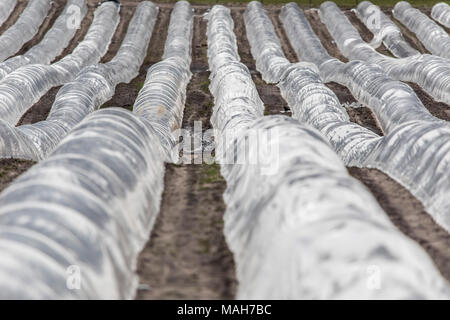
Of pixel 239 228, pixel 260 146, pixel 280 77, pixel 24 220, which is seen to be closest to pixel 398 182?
pixel 260 146

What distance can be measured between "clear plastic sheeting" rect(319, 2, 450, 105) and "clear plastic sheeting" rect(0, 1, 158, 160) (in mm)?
18281

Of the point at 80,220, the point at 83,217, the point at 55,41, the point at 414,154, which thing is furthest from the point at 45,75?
the point at 80,220

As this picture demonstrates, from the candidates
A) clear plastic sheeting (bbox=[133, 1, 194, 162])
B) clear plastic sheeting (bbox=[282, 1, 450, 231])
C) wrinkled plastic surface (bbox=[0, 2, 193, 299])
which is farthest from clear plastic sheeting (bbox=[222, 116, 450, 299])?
clear plastic sheeting (bbox=[133, 1, 194, 162])

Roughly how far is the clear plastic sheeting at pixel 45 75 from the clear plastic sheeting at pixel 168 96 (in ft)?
22.1

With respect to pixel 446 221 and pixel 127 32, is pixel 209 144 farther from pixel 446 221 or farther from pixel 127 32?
pixel 127 32

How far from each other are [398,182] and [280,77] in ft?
67.3

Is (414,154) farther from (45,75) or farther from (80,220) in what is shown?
(45,75)

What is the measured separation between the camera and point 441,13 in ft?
187

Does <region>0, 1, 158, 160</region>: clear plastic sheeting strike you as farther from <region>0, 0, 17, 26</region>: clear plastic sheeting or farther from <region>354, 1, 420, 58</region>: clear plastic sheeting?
<region>354, 1, 420, 58</region>: clear plastic sheeting

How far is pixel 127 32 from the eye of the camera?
51.7m

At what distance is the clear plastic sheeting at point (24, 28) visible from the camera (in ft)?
154

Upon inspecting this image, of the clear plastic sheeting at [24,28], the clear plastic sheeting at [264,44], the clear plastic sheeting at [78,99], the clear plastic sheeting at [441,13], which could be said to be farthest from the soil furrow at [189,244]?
the clear plastic sheeting at [441,13]

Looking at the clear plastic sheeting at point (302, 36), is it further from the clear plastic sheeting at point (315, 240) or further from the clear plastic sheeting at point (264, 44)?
the clear plastic sheeting at point (315, 240)
